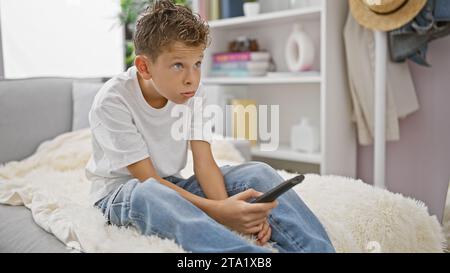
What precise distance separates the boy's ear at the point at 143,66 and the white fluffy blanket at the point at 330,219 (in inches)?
12.5

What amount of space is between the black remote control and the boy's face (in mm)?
284

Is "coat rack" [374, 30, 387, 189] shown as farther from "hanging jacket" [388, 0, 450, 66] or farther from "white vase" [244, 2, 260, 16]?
"white vase" [244, 2, 260, 16]

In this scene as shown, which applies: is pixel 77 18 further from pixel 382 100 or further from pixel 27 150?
pixel 382 100

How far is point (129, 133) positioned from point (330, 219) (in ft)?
1.56

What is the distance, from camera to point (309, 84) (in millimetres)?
2301

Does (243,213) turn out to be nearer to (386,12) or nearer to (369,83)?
(386,12)

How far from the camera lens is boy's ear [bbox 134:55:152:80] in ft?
3.37

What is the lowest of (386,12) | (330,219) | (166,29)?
(330,219)

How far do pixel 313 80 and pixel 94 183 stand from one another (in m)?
1.15

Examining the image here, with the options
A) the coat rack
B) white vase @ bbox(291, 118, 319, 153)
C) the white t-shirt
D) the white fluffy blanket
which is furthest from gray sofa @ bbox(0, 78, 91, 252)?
the coat rack

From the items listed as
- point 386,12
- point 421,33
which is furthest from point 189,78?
point 421,33

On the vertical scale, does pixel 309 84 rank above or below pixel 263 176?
above

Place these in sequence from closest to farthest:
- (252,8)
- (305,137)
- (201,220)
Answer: (201,220) → (305,137) → (252,8)

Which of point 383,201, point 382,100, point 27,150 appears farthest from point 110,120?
point 382,100
